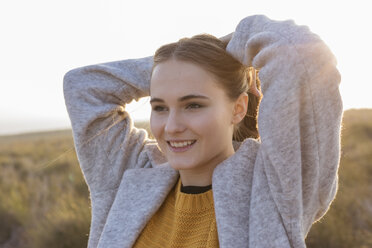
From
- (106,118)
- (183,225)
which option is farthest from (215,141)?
(106,118)

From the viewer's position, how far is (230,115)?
2.03 m

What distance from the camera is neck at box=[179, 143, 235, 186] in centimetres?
210

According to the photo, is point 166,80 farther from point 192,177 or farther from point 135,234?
point 135,234

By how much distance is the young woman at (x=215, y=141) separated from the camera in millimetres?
1613

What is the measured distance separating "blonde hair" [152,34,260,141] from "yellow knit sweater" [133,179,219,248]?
550 millimetres

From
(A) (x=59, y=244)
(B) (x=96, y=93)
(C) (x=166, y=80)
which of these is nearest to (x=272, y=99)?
(C) (x=166, y=80)

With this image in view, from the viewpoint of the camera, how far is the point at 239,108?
210 centimetres

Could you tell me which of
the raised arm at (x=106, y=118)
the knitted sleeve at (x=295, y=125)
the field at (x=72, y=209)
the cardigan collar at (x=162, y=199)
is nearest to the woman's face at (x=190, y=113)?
the cardigan collar at (x=162, y=199)

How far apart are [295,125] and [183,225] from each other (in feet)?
2.53

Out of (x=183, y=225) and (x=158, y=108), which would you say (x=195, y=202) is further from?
(x=158, y=108)

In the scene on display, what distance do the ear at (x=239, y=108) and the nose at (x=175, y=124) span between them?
29 cm

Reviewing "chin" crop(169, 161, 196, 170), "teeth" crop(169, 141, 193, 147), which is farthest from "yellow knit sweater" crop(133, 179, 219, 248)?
"teeth" crop(169, 141, 193, 147)

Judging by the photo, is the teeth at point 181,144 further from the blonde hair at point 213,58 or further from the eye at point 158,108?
the blonde hair at point 213,58

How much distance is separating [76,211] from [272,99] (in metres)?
4.27
